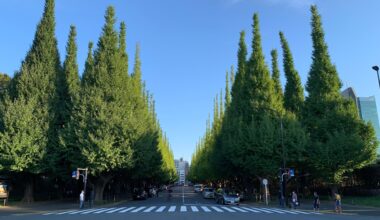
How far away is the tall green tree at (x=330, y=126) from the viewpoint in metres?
33.6

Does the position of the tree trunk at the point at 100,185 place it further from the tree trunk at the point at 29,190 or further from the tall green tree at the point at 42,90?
the tree trunk at the point at 29,190

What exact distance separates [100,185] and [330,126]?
83.9 feet

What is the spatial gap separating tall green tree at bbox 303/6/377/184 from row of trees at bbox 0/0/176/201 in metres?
18.2

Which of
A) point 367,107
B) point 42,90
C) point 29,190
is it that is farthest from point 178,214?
point 367,107

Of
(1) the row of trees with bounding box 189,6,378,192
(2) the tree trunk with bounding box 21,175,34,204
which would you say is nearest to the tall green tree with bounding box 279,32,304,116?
(1) the row of trees with bounding box 189,6,378,192

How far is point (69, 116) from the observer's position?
122ft

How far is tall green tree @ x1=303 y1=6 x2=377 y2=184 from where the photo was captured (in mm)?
→ 33594

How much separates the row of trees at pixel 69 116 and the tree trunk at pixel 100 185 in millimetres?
108

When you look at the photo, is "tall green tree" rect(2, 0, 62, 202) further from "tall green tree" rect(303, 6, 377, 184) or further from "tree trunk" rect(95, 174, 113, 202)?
"tall green tree" rect(303, 6, 377, 184)

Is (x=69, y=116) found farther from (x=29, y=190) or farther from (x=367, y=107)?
(x=367, y=107)

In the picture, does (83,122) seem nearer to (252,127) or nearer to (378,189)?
(252,127)

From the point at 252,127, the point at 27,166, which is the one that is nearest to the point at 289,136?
the point at 252,127

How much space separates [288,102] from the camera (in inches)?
1753

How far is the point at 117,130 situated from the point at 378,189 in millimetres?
29918
